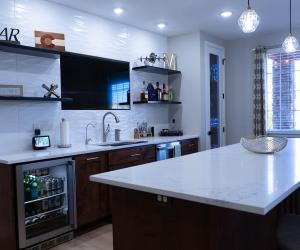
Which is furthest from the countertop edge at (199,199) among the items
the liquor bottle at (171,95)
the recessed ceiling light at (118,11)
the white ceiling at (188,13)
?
the liquor bottle at (171,95)

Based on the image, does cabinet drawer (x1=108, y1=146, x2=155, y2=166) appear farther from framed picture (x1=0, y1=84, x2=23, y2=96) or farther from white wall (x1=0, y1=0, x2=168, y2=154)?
framed picture (x1=0, y1=84, x2=23, y2=96)

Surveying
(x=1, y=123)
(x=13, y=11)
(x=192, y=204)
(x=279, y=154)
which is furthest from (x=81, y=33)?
(x=192, y=204)

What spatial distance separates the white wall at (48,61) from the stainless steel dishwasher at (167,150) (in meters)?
0.64

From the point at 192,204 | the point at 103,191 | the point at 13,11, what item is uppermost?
the point at 13,11

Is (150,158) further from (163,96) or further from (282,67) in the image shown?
(282,67)

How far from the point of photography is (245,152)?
268cm

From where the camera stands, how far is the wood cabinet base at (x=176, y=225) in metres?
1.38

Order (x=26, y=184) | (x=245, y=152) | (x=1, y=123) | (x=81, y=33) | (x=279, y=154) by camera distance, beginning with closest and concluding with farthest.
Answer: (x=279, y=154) → (x=245, y=152) → (x=26, y=184) → (x=1, y=123) → (x=81, y=33)

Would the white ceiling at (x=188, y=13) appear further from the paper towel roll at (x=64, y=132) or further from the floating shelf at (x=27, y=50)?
the paper towel roll at (x=64, y=132)

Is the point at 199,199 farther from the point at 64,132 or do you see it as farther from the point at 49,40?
the point at 49,40

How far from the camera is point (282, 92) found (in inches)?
207

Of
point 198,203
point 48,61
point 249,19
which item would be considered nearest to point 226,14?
point 249,19

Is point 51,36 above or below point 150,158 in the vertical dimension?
above

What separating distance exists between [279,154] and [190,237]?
1428 millimetres
